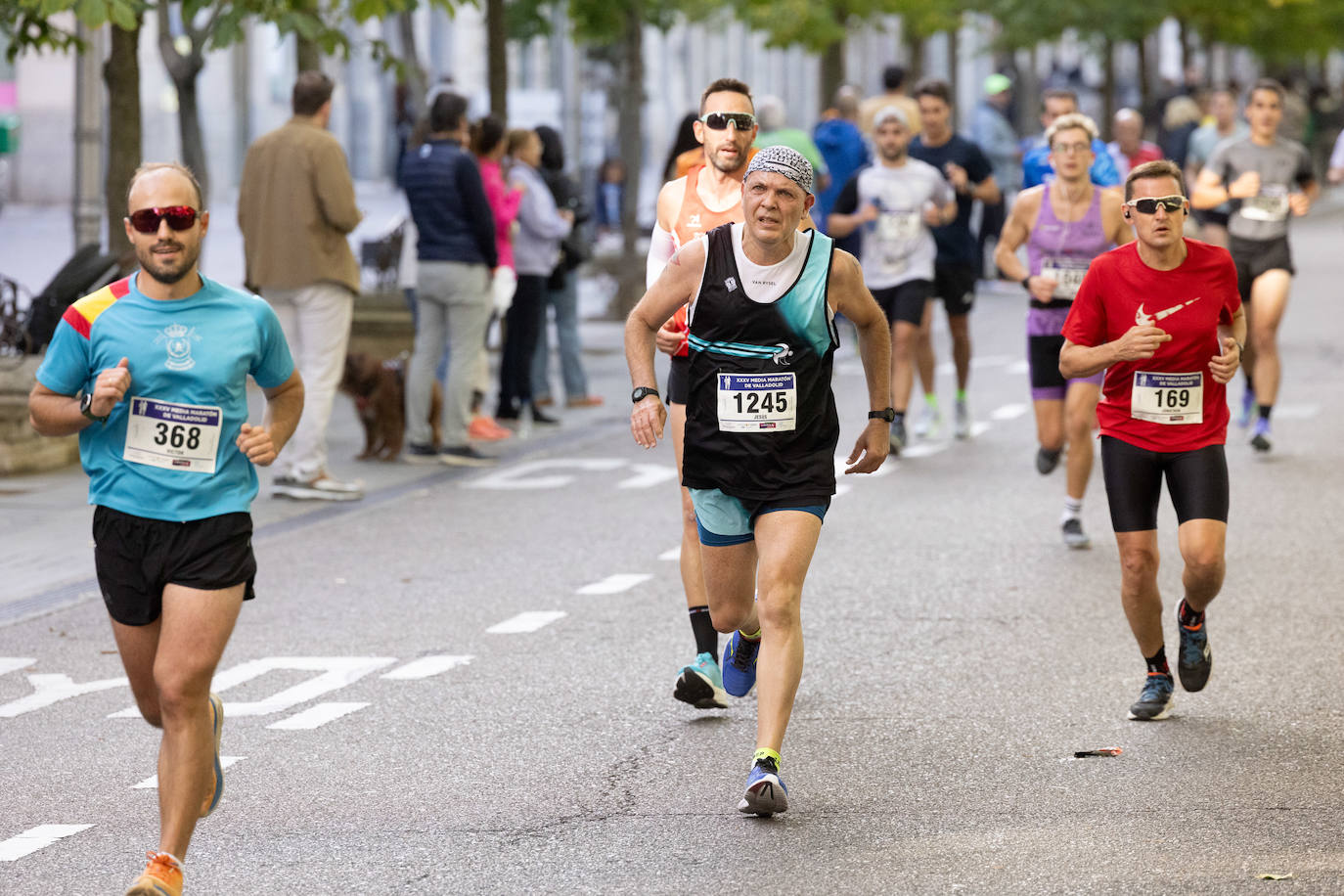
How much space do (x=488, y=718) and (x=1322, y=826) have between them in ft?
8.52

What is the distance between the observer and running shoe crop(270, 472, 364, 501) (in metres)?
11.7

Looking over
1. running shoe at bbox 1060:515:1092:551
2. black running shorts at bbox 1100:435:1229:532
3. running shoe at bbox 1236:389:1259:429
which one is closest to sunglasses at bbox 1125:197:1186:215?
black running shorts at bbox 1100:435:1229:532

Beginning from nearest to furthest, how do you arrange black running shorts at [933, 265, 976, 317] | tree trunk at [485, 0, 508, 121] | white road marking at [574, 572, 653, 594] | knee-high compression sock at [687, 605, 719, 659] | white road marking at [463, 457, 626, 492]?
knee-high compression sock at [687, 605, 719, 659]
white road marking at [574, 572, 653, 594]
white road marking at [463, 457, 626, 492]
black running shorts at [933, 265, 976, 317]
tree trunk at [485, 0, 508, 121]

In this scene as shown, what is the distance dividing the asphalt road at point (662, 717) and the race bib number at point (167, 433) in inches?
39.9

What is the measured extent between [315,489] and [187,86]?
3.54 metres

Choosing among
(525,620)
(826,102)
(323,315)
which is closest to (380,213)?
(826,102)

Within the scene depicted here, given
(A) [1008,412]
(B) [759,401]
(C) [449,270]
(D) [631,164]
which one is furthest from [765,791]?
(D) [631,164]

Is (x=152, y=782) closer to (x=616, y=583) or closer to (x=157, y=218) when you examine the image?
(x=157, y=218)

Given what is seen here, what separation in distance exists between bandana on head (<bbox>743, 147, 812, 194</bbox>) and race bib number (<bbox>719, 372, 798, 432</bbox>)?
1.71 feet

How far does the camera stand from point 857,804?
588 centimetres

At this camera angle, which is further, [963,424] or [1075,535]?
[963,424]

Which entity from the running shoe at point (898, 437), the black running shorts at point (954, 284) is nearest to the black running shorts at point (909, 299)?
the running shoe at point (898, 437)

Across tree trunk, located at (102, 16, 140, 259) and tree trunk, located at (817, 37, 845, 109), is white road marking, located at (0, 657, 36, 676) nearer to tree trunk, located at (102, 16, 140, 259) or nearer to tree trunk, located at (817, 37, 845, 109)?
tree trunk, located at (102, 16, 140, 259)

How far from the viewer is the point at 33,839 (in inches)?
222
